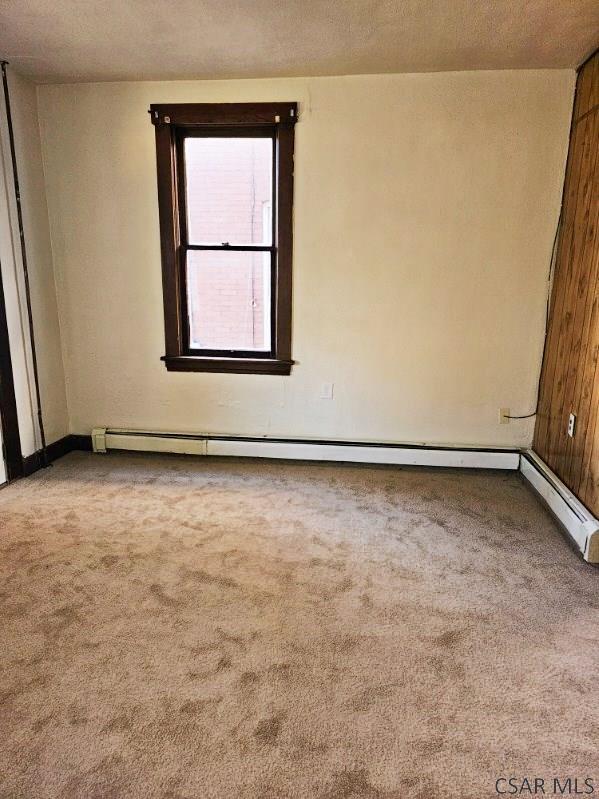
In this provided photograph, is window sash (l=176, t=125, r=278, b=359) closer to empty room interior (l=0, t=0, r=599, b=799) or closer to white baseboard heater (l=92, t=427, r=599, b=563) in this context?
empty room interior (l=0, t=0, r=599, b=799)

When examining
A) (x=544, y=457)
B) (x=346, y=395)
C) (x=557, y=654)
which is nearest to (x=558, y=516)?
(x=544, y=457)

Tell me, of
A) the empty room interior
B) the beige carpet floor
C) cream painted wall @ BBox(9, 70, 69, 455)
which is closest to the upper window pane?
the empty room interior

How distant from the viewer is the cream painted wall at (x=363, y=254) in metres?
3.25

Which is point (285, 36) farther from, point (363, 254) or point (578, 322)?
point (578, 322)

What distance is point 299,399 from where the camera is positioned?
12.4ft

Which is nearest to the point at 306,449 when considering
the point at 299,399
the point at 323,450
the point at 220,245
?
the point at 323,450

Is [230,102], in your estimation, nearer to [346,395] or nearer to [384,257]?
[384,257]

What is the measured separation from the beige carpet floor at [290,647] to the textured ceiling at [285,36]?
2.61 meters

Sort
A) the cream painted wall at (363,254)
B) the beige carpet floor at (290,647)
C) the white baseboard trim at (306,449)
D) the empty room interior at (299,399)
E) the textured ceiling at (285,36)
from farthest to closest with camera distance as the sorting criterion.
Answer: the white baseboard trim at (306,449) < the cream painted wall at (363,254) < the textured ceiling at (285,36) < the empty room interior at (299,399) < the beige carpet floor at (290,647)

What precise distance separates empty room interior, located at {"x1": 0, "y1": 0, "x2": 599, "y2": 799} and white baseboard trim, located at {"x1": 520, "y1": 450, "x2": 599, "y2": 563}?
0.07 ft

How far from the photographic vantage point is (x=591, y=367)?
8.97 ft

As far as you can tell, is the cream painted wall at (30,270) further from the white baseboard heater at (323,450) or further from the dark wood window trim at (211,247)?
the dark wood window trim at (211,247)

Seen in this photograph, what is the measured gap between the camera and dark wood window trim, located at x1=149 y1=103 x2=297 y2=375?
3354mm

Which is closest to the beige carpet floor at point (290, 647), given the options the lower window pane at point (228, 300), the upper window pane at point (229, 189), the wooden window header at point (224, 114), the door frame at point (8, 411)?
the door frame at point (8, 411)
